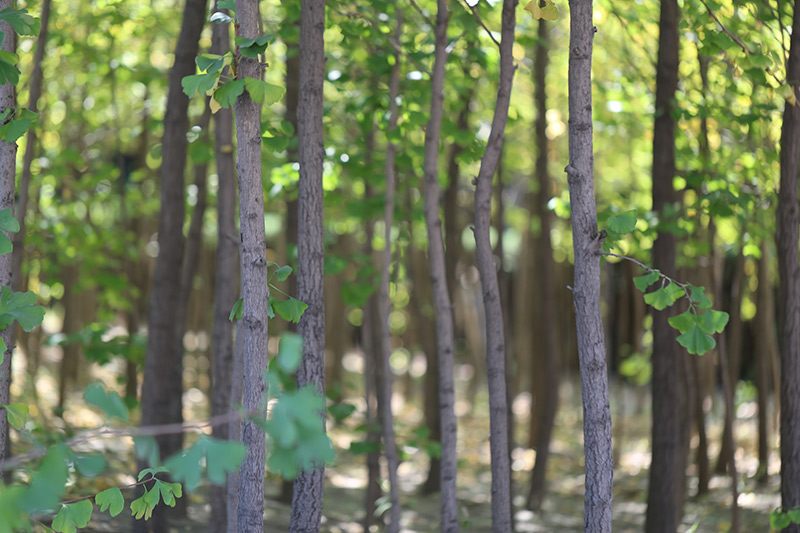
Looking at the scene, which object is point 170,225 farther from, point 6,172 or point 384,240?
point 6,172

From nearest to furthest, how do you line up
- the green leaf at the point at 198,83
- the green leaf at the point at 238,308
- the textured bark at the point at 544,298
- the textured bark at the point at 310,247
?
the green leaf at the point at 198,83 < the green leaf at the point at 238,308 < the textured bark at the point at 310,247 < the textured bark at the point at 544,298

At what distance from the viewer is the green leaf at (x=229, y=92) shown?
258 cm

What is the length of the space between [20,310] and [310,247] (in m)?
1.16

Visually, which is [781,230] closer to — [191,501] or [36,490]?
[36,490]

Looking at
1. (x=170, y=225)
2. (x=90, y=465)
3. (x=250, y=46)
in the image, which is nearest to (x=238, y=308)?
(x=250, y=46)

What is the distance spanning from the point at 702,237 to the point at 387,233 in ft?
8.64

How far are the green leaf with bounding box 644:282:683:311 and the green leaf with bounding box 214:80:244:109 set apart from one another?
1636 mm

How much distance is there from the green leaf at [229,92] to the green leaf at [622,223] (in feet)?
4.70

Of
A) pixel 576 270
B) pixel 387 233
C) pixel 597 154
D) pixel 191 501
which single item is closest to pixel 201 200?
pixel 387 233

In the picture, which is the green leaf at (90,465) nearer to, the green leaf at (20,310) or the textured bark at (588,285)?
the green leaf at (20,310)

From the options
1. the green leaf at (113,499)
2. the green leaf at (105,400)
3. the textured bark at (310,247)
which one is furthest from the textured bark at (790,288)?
the green leaf at (105,400)

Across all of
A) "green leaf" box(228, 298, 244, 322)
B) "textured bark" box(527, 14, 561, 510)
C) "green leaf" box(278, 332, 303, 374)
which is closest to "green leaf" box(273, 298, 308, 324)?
"green leaf" box(228, 298, 244, 322)

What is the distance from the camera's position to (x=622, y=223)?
2.82m

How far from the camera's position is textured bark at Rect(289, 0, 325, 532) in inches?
128
